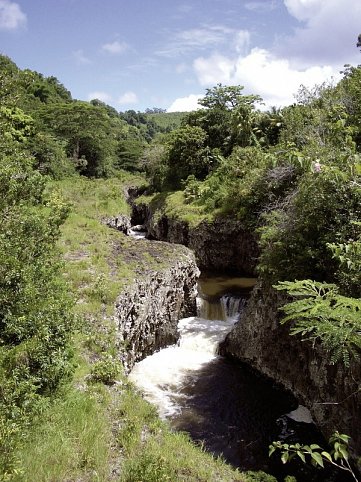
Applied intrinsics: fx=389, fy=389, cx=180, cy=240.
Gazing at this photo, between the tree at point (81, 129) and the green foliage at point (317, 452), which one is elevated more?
the tree at point (81, 129)

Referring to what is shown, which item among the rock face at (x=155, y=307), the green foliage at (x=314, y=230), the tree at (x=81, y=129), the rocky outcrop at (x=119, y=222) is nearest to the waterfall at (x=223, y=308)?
the rock face at (x=155, y=307)

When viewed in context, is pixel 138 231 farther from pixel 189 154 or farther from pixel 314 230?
pixel 314 230

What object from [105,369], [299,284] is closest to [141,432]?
[105,369]

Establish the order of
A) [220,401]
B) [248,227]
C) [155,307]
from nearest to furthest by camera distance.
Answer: [220,401] < [155,307] < [248,227]

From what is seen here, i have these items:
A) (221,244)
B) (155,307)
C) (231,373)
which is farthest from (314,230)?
(221,244)

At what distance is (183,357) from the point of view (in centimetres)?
1570

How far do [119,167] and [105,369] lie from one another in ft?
186

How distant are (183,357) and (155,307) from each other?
7.64 feet

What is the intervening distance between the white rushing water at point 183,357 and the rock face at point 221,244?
16.6ft

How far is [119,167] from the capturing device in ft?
208

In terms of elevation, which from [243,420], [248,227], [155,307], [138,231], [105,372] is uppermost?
[248,227]

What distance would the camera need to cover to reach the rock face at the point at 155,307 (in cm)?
1337

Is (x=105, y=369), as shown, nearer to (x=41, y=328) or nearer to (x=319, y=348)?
(x=41, y=328)

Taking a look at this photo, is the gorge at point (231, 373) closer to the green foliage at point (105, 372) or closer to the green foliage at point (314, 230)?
the green foliage at point (314, 230)
